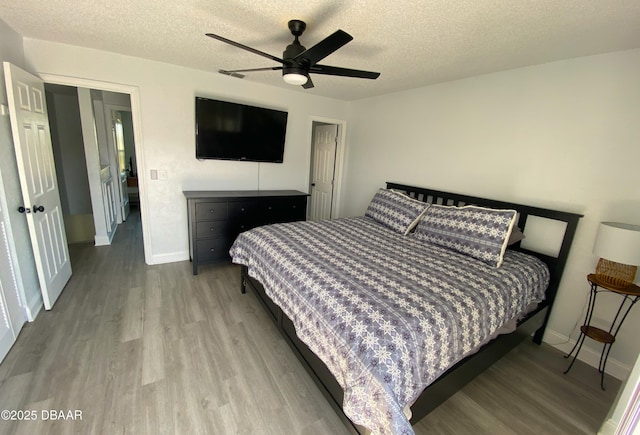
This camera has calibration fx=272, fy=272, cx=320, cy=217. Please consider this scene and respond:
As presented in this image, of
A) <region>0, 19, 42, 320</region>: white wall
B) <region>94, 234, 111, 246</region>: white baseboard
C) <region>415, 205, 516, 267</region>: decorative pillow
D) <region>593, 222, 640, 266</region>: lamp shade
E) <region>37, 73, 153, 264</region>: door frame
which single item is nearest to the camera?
<region>593, 222, 640, 266</region>: lamp shade

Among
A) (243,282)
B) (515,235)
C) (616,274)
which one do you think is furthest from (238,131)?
(616,274)

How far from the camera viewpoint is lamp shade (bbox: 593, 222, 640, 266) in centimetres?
168

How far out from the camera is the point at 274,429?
151 centimetres

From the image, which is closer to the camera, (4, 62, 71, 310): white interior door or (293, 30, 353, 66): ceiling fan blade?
(293, 30, 353, 66): ceiling fan blade

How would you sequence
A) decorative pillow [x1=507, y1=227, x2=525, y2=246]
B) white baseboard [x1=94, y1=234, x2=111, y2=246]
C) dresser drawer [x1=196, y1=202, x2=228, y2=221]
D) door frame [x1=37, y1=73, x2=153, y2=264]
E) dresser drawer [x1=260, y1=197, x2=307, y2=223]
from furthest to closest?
1. white baseboard [x1=94, y1=234, x2=111, y2=246]
2. dresser drawer [x1=260, y1=197, x2=307, y2=223]
3. dresser drawer [x1=196, y1=202, x2=228, y2=221]
4. door frame [x1=37, y1=73, x2=153, y2=264]
5. decorative pillow [x1=507, y1=227, x2=525, y2=246]

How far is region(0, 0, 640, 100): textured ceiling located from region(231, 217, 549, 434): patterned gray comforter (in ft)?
5.25

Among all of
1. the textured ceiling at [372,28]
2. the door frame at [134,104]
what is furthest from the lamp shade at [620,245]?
the door frame at [134,104]

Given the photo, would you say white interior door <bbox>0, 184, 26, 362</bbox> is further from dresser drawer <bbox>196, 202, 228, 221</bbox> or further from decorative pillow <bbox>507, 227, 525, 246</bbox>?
decorative pillow <bbox>507, 227, 525, 246</bbox>

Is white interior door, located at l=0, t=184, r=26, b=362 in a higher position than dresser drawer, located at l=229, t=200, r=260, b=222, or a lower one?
lower

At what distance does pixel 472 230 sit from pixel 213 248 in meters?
2.77

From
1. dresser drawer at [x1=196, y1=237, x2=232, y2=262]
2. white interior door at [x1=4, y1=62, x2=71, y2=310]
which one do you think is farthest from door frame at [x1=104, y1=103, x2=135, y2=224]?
dresser drawer at [x1=196, y1=237, x2=232, y2=262]

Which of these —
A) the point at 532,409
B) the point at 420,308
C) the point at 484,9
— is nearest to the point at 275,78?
the point at 484,9

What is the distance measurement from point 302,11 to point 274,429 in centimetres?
248

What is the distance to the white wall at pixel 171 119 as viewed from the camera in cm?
269
